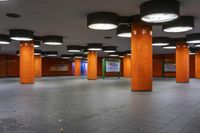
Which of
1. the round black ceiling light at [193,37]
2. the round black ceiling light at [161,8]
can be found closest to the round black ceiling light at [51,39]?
the round black ceiling light at [193,37]

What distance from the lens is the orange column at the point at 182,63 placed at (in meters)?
30.1

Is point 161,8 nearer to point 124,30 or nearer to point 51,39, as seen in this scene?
point 124,30

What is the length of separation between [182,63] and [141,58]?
49.6 feet

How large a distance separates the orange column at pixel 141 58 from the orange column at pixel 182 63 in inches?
571

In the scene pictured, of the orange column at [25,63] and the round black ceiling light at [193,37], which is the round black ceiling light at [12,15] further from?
the round black ceiling light at [193,37]

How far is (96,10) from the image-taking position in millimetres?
15773

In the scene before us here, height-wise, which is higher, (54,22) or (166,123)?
(54,22)

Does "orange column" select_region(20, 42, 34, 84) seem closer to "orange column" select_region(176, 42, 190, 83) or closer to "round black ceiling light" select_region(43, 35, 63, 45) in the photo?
"round black ceiling light" select_region(43, 35, 63, 45)

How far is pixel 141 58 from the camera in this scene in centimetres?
1734

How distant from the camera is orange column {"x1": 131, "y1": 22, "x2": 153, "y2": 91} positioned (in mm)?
17312

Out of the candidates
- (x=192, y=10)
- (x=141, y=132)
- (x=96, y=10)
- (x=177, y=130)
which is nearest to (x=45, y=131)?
(x=141, y=132)

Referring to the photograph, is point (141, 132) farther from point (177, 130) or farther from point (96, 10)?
point (96, 10)

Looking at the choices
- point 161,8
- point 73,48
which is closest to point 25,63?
point 73,48

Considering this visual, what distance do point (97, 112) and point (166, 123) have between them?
2.72 meters
